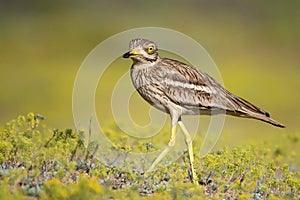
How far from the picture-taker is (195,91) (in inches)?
307

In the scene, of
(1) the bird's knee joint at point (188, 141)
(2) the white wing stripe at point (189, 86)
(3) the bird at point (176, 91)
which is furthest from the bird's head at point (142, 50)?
(1) the bird's knee joint at point (188, 141)

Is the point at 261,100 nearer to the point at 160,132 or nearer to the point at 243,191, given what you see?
the point at 160,132

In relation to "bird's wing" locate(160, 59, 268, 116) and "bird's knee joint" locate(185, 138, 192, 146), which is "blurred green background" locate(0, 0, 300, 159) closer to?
"bird's wing" locate(160, 59, 268, 116)

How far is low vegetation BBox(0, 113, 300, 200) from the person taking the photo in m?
6.21

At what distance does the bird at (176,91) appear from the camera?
7625mm

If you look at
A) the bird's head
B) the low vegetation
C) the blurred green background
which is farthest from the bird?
the blurred green background

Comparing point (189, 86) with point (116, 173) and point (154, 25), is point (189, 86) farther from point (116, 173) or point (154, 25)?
point (154, 25)

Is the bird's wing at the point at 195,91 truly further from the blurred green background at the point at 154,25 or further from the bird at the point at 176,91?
the blurred green background at the point at 154,25

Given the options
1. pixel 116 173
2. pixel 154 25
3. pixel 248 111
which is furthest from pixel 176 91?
pixel 154 25

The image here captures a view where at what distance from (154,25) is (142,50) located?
66.0 ft

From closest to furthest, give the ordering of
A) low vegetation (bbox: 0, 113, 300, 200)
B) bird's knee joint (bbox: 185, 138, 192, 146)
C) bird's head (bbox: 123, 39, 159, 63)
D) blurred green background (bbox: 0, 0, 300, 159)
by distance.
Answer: low vegetation (bbox: 0, 113, 300, 200)
bird's head (bbox: 123, 39, 159, 63)
bird's knee joint (bbox: 185, 138, 192, 146)
blurred green background (bbox: 0, 0, 300, 159)

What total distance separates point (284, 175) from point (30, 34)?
22.4 meters

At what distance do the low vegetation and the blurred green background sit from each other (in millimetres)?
7250

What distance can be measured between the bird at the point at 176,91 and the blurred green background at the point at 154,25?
22.9 ft
